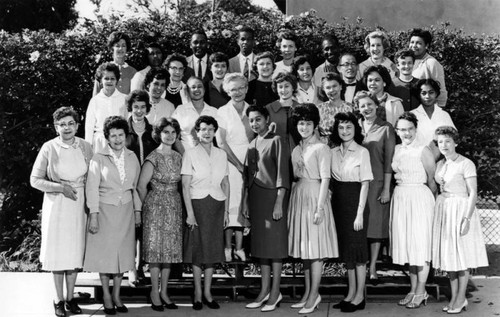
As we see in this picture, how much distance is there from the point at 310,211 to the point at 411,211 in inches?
38.5

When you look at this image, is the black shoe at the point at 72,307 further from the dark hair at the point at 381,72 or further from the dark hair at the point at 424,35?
the dark hair at the point at 424,35

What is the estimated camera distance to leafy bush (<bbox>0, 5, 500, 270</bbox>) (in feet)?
26.9

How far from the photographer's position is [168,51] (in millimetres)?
8461

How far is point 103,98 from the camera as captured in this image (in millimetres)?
7156

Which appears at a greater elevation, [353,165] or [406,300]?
[353,165]

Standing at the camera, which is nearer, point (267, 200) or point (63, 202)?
point (63, 202)

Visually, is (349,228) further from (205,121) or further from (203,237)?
(205,121)

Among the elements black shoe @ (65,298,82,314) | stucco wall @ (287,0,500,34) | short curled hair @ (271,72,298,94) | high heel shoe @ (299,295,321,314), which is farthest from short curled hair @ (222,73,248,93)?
stucco wall @ (287,0,500,34)

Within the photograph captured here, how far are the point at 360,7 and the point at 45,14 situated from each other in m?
11.2

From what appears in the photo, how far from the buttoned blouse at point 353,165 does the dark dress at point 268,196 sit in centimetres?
48

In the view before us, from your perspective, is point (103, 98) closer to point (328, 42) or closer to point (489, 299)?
point (328, 42)

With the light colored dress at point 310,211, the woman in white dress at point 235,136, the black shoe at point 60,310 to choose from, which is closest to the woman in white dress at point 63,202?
the black shoe at point 60,310

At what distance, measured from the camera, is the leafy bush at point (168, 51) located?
26.9 feet

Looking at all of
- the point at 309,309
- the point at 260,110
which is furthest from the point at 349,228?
the point at 260,110
